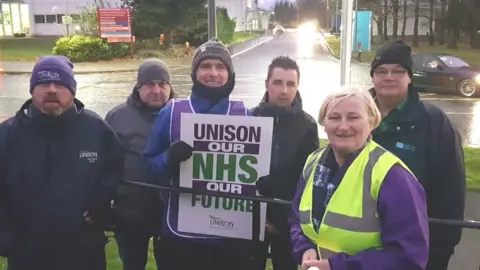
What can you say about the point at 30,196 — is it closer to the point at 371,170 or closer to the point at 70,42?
the point at 371,170

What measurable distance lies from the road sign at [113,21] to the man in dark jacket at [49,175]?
95.2 feet

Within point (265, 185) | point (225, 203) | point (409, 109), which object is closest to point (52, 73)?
point (225, 203)

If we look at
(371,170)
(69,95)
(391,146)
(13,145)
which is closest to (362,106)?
(371,170)

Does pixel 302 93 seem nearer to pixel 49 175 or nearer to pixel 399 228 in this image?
pixel 49 175

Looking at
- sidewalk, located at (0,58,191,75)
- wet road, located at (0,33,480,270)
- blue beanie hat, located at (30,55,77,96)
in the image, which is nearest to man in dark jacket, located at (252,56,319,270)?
blue beanie hat, located at (30,55,77,96)

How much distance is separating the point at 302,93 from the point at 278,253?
1584 centimetres

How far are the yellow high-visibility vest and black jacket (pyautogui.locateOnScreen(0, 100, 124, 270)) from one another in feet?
5.03

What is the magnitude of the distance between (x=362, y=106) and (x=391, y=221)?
0.49 m

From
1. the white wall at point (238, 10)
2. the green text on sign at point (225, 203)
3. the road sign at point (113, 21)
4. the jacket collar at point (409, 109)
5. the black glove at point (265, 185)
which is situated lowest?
the green text on sign at point (225, 203)

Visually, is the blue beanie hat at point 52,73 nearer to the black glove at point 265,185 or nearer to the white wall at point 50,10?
the black glove at point 265,185

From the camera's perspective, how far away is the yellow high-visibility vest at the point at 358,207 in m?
2.03

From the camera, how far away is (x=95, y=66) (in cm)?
2931

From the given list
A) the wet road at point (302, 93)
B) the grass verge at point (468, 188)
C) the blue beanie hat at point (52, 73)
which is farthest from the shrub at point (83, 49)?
the blue beanie hat at point (52, 73)

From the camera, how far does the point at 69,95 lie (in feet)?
10.0
